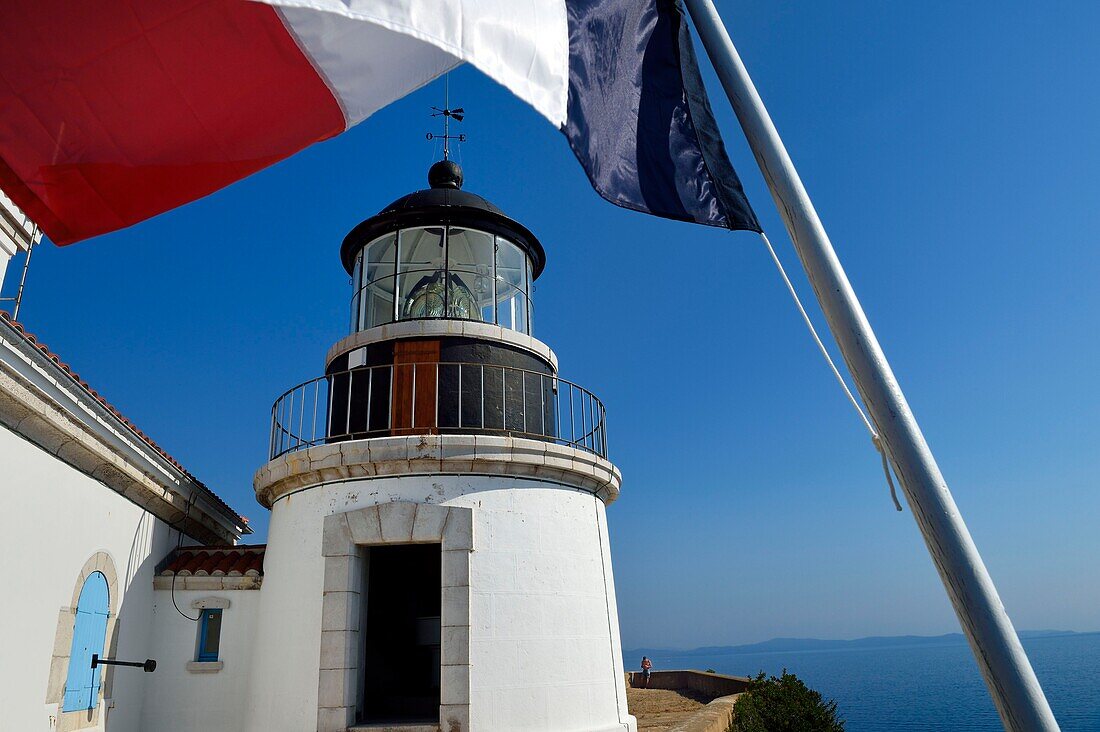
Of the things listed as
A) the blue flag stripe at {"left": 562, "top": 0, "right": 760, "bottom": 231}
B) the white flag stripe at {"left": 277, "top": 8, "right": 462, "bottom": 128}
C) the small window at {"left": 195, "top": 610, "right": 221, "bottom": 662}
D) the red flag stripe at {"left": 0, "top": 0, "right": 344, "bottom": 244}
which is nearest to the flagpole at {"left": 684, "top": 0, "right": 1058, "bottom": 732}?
the blue flag stripe at {"left": 562, "top": 0, "right": 760, "bottom": 231}

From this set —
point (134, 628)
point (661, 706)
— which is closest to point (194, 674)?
point (134, 628)

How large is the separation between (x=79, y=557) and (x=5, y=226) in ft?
9.52

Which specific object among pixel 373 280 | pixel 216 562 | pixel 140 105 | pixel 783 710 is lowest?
pixel 783 710

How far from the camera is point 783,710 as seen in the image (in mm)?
11672

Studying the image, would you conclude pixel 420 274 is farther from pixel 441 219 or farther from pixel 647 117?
pixel 647 117

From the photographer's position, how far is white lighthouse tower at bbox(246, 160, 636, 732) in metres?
7.39

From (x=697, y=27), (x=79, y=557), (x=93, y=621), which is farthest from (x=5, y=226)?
(x=697, y=27)

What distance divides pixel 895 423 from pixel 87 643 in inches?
293

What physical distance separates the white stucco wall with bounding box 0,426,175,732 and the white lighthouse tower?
1313mm

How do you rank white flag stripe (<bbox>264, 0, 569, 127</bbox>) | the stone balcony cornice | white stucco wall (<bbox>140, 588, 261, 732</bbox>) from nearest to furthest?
1. white flag stripe (<bbox>264, 0, 569, 127</bbox>)
2. the stone balcony cornice
3. white stucco wall (<bbox>140, 588, 261, 732</bbox>)

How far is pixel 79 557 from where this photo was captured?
706 cm

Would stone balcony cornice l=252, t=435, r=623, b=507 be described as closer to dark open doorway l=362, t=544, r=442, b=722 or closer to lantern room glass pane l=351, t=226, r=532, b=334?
lantern room glass pane l=351, t=226, r=532, b=334

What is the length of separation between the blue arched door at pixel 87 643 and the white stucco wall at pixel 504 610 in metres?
1.45

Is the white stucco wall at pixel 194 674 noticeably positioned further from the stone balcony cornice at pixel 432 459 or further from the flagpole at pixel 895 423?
the flagpole at pixel 895 423
